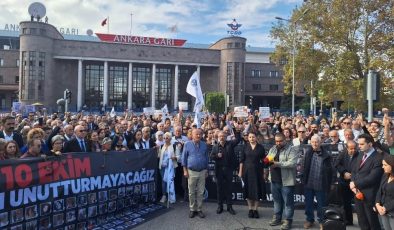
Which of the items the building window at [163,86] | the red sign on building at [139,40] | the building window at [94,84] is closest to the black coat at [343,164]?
the red sign on building at [139,40]

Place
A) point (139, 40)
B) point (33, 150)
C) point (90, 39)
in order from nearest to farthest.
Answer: point (33, 150) < point (139, 40) < point (90, 39)

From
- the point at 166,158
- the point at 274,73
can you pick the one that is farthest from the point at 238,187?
the point at 274,73

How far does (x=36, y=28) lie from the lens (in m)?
72.3

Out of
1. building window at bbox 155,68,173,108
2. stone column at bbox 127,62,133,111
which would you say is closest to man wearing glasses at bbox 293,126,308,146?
stone column at bbox 127,62,133,111

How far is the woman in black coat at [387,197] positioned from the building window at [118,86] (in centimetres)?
8228

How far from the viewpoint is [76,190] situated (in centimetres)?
713

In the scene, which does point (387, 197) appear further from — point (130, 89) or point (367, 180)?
point (130, 89)

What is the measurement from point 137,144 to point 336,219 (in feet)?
19.8

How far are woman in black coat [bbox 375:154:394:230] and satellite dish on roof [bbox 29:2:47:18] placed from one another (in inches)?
3145

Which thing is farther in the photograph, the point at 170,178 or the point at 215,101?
the point at 215,101

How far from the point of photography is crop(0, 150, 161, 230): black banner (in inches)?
237

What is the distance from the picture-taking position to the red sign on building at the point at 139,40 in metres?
82.5

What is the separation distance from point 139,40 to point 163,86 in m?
12.1

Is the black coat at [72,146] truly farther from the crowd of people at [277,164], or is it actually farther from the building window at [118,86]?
the building window at [118,86]
